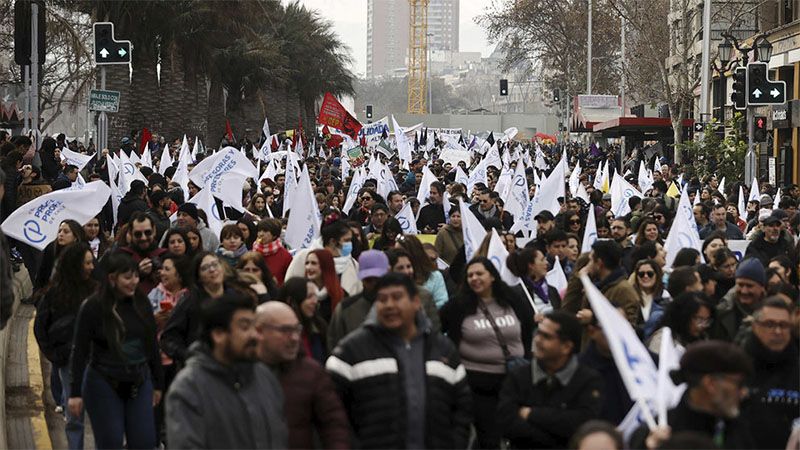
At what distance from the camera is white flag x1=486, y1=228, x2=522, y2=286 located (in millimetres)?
10227

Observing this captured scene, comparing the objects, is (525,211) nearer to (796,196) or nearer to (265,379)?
(796,196)

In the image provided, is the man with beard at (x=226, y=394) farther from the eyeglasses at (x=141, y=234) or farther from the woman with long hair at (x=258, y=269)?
the eyeglasses at (x=141, y=234)

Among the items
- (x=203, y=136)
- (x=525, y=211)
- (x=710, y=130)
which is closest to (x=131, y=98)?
(x=203, y=136)

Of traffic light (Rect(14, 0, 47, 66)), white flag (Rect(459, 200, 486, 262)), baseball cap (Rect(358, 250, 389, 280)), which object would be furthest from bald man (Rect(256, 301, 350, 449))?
traffic light (Rect(14, 0, 47, 66))

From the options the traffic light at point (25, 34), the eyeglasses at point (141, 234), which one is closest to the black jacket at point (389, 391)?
the eyeglasses at point (141, 234)

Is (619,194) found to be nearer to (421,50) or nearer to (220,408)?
(220,408)

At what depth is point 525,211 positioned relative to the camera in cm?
1786

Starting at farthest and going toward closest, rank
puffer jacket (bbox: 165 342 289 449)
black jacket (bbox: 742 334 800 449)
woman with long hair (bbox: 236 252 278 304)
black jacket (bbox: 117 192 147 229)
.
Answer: black jacket (bbox: 117 192 147 229) < woman with long hair (bbox: 236 252 278 304) < black jacket (bbox: 742 334 800 449) < puffer jacket (bbox: 165 342 289 449)

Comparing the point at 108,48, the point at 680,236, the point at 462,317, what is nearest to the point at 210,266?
the point at 462,317

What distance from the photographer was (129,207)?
52.6 feet

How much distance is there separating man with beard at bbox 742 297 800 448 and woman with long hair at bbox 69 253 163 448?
3113 mm

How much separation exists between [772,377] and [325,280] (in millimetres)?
3300

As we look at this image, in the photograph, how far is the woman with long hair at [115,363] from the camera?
823 centimetres

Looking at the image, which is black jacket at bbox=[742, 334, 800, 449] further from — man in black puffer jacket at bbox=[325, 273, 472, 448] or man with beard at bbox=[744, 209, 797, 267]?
man with beard at bbox=[744, 209, 797, 267]
